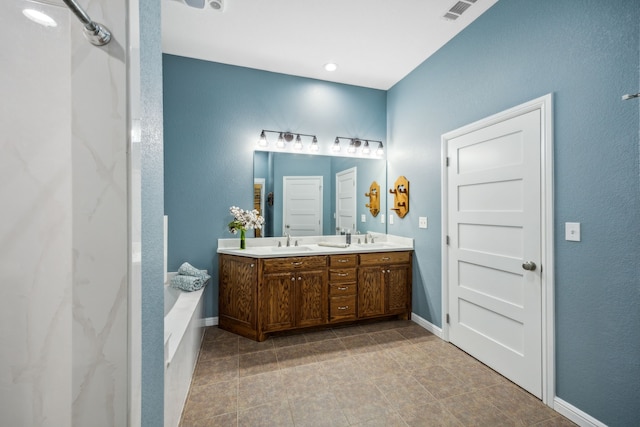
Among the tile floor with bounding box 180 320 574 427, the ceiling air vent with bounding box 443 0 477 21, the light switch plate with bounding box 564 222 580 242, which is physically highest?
the ceiling air vent with bounding box 443 0 477 21

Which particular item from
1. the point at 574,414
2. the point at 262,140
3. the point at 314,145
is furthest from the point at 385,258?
the point at 262,140

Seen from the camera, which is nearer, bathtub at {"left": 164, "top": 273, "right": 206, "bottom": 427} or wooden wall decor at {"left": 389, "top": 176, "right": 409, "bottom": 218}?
bathtub at {"left": 164, "top": 273, "right": 206, "bottom": 427}

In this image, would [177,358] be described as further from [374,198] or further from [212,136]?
[374,198]

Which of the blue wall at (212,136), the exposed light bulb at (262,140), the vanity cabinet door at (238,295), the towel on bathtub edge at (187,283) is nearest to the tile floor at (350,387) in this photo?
the vanity cabinet door at (238,295)

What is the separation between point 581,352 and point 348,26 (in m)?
2.96

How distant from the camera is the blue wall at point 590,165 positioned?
1.43m

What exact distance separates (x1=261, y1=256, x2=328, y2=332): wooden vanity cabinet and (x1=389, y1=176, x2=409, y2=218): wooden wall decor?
3.89ft

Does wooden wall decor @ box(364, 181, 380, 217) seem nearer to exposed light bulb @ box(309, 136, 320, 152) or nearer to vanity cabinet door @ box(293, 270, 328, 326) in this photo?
exposed light bulb @ box(309, 136, 320, 152)

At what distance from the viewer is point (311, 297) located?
110 inches

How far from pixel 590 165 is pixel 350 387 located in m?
2.08

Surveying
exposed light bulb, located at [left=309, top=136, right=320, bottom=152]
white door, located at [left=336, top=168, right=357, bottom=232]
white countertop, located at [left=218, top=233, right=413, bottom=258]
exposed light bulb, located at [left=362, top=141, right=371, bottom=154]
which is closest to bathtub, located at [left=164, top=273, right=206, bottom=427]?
white countertop, located at [left=218, top=233, right=413, bottom=258]

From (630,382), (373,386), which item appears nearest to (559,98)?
(630,382)

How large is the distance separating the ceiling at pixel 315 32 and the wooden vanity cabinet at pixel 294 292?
85.0 inches

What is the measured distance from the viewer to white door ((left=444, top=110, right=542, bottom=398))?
6.21 feet
